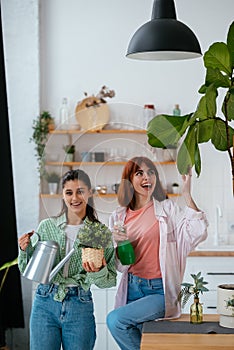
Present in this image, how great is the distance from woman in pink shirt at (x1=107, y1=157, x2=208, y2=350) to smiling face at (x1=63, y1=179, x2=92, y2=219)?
14 centimetres

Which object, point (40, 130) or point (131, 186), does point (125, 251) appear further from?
point (40, 130)

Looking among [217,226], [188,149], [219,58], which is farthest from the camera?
[217,226]

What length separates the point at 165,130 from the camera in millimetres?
3121

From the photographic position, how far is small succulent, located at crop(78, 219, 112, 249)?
3266 mm

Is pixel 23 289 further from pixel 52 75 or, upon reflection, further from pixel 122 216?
pixel 122 216

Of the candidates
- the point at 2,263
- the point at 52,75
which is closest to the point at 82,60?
the point at 52,75

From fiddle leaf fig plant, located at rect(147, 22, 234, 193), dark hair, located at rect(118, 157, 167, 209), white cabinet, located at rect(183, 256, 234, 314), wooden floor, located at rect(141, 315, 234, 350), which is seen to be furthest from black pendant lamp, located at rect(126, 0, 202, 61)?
white cabinet, located at rect(183, 256, 234, 314)

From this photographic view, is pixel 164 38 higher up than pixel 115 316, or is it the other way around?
pixel 164 38

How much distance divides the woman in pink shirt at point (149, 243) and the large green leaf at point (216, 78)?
1.90ft

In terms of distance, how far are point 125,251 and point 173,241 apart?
1.16 ft

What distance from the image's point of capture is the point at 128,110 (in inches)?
132

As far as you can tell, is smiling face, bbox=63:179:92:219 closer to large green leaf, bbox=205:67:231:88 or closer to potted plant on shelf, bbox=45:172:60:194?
potted plant on shelf, bbox=45:172:60:194

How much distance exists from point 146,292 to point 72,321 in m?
0.43

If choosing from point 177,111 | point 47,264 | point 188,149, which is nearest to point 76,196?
point 47,264
